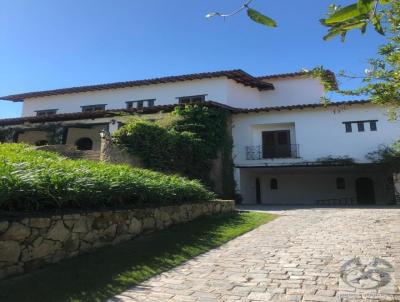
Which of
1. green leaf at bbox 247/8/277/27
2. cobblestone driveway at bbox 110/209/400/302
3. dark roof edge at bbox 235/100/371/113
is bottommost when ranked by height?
cobblestone driveway at bbox 110/209/400/302

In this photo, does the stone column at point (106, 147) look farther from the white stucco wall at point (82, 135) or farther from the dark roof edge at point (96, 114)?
the white stucco wall at point (82, 135)

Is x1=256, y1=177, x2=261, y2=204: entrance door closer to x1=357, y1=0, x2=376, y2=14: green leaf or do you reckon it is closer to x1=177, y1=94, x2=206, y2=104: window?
x1=177, y1=94, x2=206, y2=104: window

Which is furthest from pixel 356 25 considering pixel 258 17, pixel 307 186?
pixel 307 186

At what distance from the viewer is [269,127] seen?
2445cm

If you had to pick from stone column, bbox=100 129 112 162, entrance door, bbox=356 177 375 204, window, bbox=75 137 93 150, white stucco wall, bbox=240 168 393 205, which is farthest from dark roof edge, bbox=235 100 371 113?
window, bbox=75 137 93 150

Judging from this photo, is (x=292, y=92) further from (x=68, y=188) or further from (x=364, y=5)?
(x=364, y=5)

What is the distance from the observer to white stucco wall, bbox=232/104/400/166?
21500mm

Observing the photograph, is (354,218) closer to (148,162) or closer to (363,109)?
(148,162)

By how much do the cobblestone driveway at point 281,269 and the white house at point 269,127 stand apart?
1246 cm

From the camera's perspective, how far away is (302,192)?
26.3m

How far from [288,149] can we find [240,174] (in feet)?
11.1

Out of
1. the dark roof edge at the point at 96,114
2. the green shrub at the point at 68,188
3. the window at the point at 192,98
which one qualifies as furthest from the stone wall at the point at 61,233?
the window at the point at 192,98

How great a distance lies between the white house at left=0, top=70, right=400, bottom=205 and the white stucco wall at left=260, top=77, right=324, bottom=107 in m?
0.07

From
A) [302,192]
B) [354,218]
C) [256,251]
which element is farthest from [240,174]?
[256,251]
